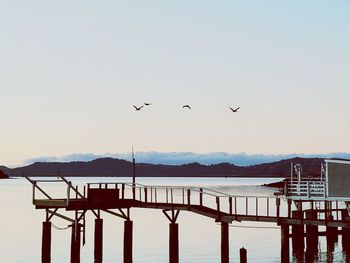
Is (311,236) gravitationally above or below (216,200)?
below

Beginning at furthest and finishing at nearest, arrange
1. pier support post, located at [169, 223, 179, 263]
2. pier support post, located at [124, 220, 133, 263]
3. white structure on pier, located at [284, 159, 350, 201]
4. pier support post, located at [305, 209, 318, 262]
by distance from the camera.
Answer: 1. pier support post, located at [305, 209, 318, 262]
2. pier support post, located at [124, 220, 133, 263]
3. pier support post, located at [169, 223, 179, 263]
4. white structure on pier, located at [284, 159, 350, 201]

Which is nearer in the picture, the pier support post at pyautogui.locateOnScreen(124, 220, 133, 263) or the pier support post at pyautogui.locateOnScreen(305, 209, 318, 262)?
the pier support post at pyautogui.locateOnScreen(124, 220, 133, 263)

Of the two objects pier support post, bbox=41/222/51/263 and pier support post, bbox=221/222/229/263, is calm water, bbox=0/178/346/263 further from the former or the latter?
pier support post, bbox=41/222/51/263

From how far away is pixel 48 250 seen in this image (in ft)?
148

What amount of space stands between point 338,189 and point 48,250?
19.3 meters

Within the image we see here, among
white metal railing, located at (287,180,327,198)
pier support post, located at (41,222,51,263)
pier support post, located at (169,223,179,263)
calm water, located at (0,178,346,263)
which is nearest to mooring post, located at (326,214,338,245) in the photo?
calm water, located at (0,178,346,263)

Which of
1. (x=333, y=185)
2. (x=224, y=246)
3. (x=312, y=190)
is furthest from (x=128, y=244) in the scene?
(x=333, y=185)

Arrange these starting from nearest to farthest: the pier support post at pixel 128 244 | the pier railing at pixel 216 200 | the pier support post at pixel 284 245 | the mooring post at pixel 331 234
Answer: the pier railing at pixel 216 200, the pier support post at pixel 284 245, the pier support post at pixel 128 244, the mooring post at pixel 331 234

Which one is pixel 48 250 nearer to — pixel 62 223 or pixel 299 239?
pixel 299 239

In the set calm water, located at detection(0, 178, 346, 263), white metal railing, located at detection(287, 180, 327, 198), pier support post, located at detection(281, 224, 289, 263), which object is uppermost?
white metal railing, located at detection(287, 180, 327, 198)

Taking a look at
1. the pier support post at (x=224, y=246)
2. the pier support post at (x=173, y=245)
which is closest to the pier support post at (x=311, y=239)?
the pier support post at (x=224, y=246)

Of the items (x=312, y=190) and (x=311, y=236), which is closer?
(x=312, y=190)

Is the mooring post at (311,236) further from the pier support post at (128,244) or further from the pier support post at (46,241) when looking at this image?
the pier support post at (46,241)

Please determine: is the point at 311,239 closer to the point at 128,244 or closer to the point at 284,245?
the point at 284,245
